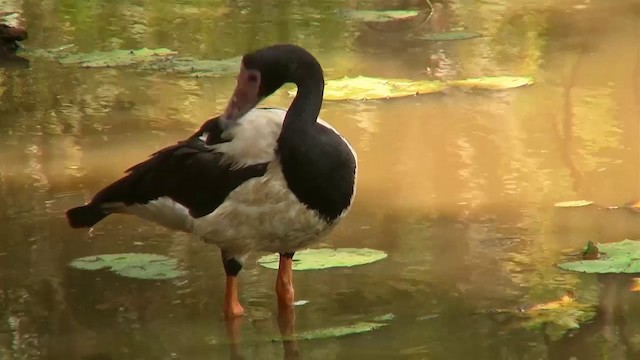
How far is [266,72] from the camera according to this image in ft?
17.4

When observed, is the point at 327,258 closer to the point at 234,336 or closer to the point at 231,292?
the point at 231,292

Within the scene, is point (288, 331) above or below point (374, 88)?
above

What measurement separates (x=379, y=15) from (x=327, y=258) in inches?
284

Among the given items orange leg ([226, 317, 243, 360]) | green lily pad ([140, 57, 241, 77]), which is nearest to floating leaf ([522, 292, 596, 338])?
orange leg ([226, 317, 243, 360])

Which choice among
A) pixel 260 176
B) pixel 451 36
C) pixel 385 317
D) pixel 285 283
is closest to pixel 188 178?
pixel 260 176

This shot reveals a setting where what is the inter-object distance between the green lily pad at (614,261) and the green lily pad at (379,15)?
7.10 m

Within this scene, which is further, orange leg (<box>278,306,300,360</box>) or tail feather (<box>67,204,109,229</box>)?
tail feather (<box>67,204,109,229</box>)

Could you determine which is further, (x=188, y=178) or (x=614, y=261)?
(x=614, y=261)

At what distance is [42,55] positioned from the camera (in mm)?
11148

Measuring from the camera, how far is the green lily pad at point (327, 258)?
5.93 meters

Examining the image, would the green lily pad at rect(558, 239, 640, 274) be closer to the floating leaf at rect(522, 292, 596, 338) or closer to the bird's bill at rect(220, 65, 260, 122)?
the floating leaf at rect(522, 292, 596, 338)

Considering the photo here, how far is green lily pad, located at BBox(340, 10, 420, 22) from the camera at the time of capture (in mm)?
12773

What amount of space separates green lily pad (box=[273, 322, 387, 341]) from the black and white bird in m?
0.36

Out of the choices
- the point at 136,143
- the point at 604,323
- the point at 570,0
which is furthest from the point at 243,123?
the point at 570,0
